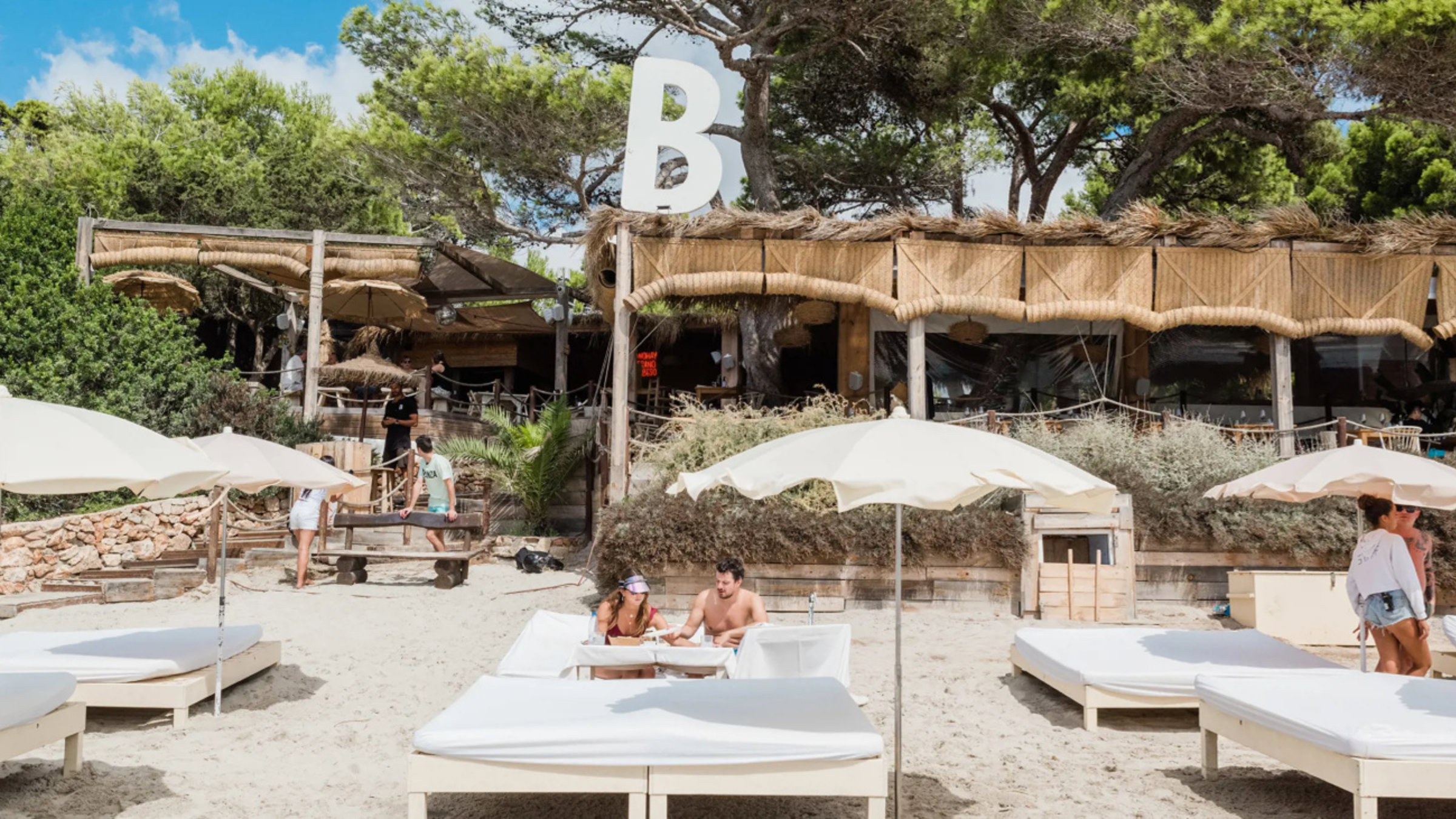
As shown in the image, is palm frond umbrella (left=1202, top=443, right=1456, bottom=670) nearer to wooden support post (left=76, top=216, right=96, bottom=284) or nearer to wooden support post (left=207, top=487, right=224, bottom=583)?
wooden support post (left=207, top=487, right=224, bottom=583)

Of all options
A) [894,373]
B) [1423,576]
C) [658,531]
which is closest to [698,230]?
[658,531]

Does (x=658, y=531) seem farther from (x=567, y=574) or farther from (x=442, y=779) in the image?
(x=442, y=779)

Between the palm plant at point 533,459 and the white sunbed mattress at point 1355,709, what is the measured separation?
9.94 m

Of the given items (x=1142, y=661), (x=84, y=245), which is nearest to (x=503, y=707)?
(x=1142, y=661)

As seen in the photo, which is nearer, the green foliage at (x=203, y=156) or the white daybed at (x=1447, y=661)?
the white daybed at (x=1447, y=661)

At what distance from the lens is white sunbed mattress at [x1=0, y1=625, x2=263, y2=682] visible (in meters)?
6.05

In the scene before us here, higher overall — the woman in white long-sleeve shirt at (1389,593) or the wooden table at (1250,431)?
the wooden table at (1250,431)

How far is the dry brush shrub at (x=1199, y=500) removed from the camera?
9867 millimetres

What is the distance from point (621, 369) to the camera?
11656 mm

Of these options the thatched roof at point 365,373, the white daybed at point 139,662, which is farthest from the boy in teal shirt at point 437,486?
the thatched roof at point 365,373

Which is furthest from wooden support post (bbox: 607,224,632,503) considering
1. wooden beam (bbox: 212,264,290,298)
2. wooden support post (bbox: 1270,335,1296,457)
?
wooden beam (bbox: 212,264,290,298)

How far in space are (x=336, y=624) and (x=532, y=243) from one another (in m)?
12.7

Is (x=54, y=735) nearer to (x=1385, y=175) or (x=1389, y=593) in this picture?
(x=1389, y=593)

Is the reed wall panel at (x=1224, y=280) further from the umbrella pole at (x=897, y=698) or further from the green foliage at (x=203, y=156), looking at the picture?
the green foliage at (x=203, y=156)
